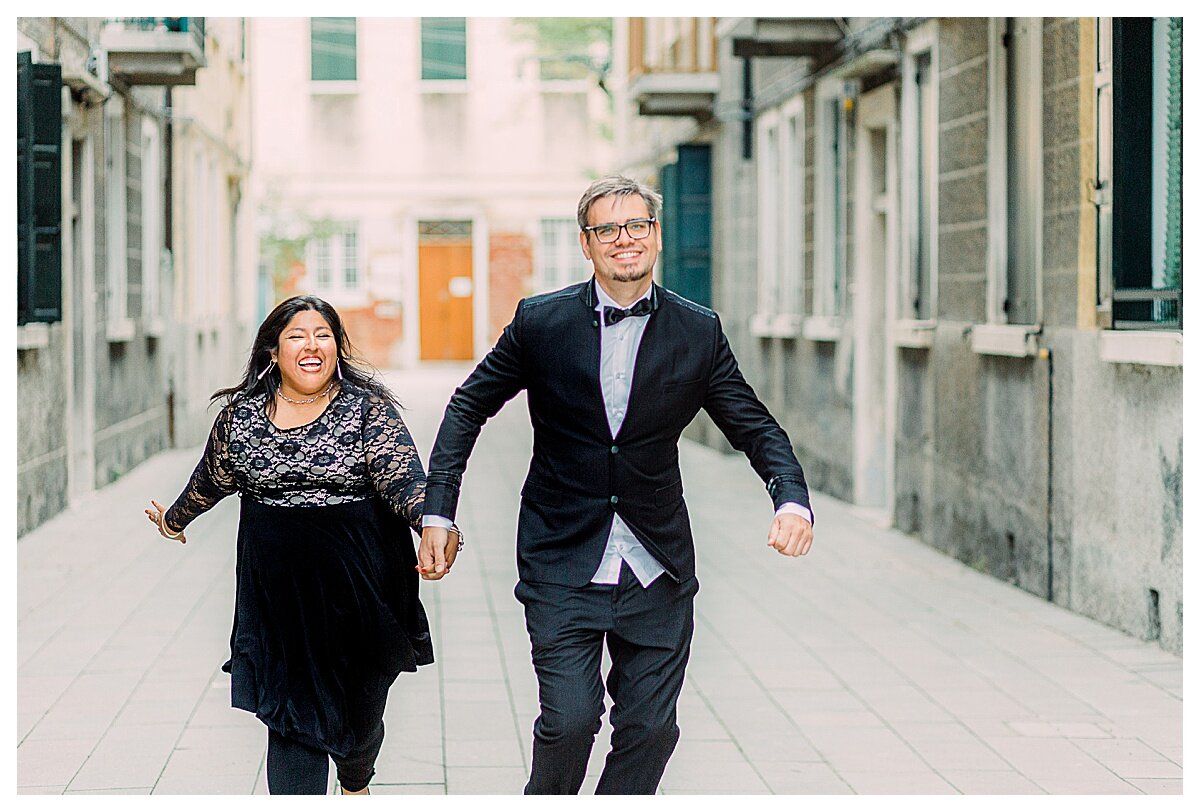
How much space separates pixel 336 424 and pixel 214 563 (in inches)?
262

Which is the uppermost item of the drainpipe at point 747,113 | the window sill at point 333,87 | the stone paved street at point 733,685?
the window sill at point 333,87

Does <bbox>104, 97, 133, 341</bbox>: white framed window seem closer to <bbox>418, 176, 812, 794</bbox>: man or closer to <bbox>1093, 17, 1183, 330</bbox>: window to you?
<bbox>1093, 17, 1183, 330</bbox>: window

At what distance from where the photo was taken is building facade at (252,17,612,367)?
35781 millimetres

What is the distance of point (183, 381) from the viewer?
20.2 meters

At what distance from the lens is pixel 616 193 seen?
15.1 feet

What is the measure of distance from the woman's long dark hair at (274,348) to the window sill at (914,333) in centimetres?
757

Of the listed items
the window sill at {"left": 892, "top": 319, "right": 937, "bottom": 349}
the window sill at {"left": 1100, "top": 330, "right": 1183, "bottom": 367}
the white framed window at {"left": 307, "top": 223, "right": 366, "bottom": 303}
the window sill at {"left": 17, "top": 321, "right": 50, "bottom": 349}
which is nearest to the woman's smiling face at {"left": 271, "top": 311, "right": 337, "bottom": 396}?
the window sill at {"left": 1100, "top": 330, "right": 1183, "bottom": 367}

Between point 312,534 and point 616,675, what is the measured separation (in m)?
0.84

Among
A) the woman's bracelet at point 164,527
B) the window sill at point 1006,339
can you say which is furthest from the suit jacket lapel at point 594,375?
the window sill at point 1006,339

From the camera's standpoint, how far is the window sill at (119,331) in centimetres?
1563

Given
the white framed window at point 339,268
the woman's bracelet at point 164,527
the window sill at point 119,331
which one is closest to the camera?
the woman's bracelet at point 164,527

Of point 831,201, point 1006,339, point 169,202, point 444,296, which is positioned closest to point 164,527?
point 1006,339

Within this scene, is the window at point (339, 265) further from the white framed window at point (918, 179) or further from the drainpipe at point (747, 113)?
the white framed window at point (918, 179)
